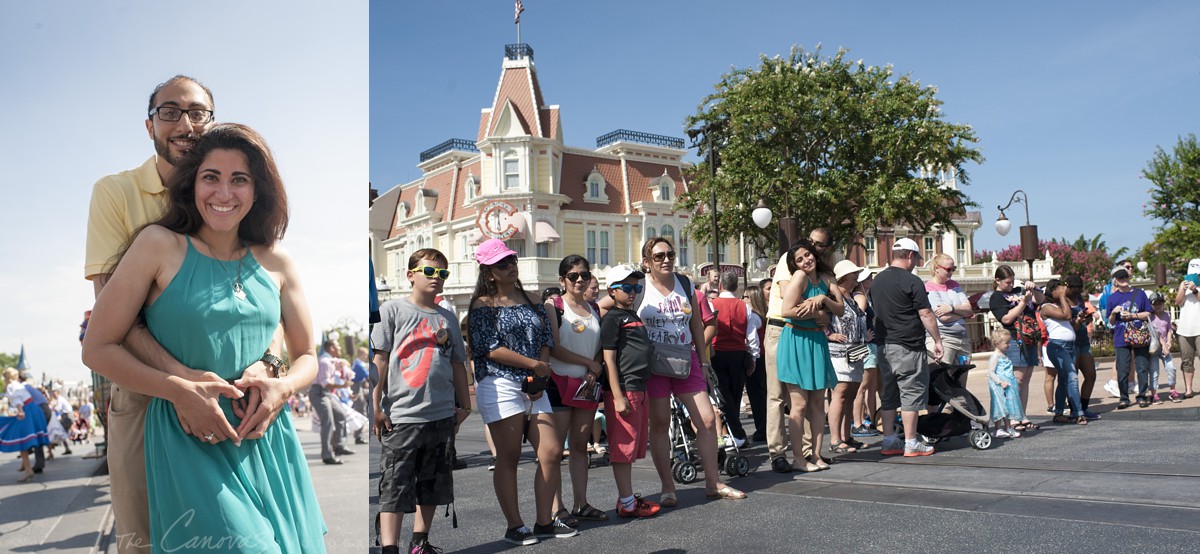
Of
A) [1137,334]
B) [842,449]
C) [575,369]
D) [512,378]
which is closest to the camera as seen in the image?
[512,378]

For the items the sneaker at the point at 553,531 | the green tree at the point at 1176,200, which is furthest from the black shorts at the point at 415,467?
the green tree at the point at 1176,200

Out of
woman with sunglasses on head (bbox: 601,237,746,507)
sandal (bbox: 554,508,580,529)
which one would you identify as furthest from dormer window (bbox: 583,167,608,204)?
sandal (bbox: 554,508,580,529)

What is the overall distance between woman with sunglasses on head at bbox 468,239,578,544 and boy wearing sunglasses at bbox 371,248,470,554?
1.29ft

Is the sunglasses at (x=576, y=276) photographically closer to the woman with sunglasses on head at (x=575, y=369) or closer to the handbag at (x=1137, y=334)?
the woman with sunglasses on head at (x=575, y=369)

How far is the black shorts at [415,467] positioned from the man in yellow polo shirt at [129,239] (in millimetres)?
2082

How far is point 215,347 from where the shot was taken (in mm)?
2602

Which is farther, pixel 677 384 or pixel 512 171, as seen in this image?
pixel 512 171

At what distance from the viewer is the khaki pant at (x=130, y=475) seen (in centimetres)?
263

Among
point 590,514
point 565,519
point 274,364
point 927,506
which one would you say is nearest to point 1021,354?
point 927,506

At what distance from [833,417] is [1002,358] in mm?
2302

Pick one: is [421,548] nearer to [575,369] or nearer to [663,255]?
[575,369]

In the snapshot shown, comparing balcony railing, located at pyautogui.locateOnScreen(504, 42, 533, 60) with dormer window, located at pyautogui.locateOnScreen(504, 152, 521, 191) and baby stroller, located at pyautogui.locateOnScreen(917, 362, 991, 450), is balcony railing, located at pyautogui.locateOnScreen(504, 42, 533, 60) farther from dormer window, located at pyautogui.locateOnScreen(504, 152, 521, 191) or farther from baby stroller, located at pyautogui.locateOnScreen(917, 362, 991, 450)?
baby stroller, located at pyautogui.locateOnScreen(917, 362, 991, 450)

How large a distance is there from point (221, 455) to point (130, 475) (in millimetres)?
299

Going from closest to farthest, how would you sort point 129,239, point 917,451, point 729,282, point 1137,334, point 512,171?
point 129,239 → point 917,451 → point 729,282 → point 1137,334 → point 512,171
